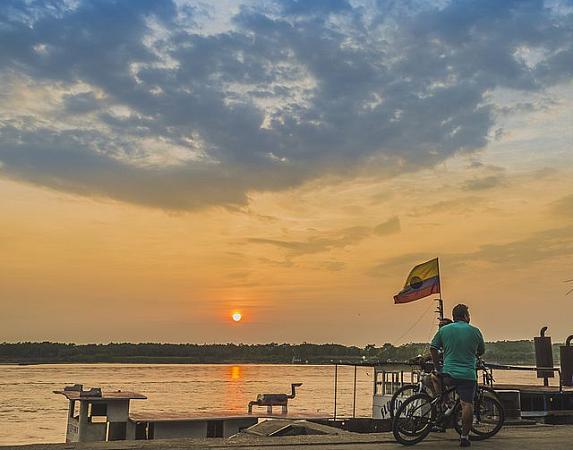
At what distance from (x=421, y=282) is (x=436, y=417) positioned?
12400 millimetres

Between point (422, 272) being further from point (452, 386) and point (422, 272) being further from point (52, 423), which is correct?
point (52, 423)

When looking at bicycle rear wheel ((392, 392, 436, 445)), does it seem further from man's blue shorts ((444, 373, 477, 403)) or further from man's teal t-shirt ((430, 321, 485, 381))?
man's teal t-shirt ((430, 321, 485, 381))

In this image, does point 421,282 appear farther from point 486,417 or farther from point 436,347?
point 436,347

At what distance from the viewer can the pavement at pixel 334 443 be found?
37.8ft

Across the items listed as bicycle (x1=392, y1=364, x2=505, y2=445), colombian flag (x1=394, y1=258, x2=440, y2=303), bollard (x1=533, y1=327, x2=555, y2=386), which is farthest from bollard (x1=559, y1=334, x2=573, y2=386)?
bicycle (x1=392, y1=364, x2=505, y2=445)

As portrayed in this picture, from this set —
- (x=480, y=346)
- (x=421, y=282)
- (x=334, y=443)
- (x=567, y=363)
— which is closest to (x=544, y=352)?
(x=567, y=363)

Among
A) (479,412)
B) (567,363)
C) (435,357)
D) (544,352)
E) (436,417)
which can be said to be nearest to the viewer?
(436,417)

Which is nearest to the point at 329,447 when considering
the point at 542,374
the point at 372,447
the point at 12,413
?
the point at 372,447

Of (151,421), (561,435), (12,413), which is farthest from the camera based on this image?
(12,413)

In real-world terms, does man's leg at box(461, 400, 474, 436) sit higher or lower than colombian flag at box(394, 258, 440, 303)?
lower

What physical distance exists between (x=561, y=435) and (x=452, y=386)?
319 centimetres

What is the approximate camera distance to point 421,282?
24562 millimetres

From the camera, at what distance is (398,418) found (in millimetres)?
12164

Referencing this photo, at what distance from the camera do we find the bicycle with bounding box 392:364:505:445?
12.2m
